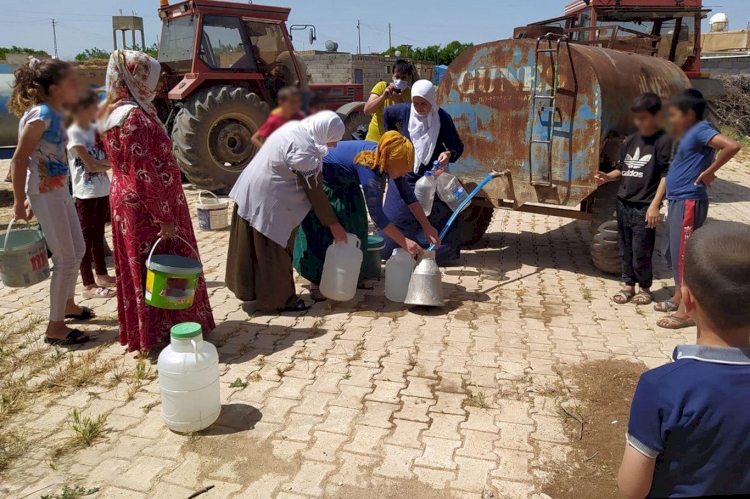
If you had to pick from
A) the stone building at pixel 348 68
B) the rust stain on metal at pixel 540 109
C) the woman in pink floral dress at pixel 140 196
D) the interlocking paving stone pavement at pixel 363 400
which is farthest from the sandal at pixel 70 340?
the stone building at pixel 348 68

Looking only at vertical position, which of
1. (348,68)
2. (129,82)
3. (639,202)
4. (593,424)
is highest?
(348,68)

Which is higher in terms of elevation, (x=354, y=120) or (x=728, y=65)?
(x=728, y=65)

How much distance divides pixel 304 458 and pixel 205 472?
1.35ft

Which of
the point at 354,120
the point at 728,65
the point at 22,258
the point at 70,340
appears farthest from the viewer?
the point at 728,65

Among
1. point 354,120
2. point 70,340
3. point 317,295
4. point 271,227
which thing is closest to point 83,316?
point 70,340

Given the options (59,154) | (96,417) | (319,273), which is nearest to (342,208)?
(319,273)

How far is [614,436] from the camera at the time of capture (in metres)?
2.63

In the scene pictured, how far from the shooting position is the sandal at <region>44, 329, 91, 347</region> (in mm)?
3543

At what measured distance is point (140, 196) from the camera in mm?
3059

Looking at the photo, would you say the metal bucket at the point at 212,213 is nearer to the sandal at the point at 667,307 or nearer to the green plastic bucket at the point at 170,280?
the green plastic bucket at the point at 170,280

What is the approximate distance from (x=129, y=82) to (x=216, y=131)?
3.53ft

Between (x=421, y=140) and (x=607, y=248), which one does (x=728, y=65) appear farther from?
(x=421, y=140)

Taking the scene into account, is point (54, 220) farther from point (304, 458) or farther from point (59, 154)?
point (304, 458)

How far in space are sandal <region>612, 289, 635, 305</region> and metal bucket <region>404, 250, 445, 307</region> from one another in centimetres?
145
